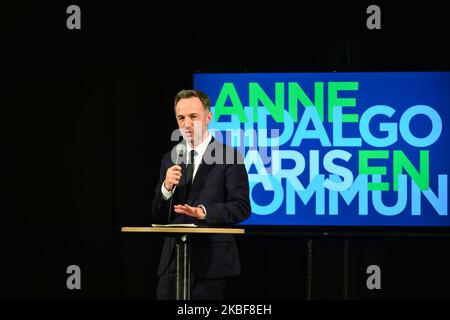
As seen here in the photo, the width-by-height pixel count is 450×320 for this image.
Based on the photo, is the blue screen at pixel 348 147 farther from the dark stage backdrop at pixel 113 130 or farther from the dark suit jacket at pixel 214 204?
the dark suit jacket at pixel 214 204

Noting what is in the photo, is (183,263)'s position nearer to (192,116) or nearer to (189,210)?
(189,210)

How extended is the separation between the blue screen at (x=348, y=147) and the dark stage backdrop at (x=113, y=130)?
36cm

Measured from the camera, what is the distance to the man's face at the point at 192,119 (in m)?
4.13

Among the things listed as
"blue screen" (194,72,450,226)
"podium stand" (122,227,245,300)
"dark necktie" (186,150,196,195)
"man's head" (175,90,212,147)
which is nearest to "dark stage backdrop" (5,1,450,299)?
"blue screen" (194,72,450,226)

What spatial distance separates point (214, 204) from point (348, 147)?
5.49 feet

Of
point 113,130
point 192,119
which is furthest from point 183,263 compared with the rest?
point 113,130

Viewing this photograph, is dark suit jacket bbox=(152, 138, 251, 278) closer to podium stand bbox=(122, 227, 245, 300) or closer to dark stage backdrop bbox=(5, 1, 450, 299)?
podium stand bbox=(122, 227, 245, 300)

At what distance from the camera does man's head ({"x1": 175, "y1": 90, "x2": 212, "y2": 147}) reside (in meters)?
4.13

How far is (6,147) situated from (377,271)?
2.98 m

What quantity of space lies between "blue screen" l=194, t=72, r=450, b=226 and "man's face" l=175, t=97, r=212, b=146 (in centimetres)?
127

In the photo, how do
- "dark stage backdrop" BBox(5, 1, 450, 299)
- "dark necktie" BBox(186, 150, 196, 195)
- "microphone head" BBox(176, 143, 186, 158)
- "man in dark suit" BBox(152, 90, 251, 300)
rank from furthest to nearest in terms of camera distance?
1. "dark stage backdrop" BBox(5, 1, 450, 299)
2. "dark necktie" BBox(186, 150, 196, 195)
3. "man in dark suit" BBox(152, 90, 251, 300)
4. "microphone head" BBox(176, 143, 186, 158)

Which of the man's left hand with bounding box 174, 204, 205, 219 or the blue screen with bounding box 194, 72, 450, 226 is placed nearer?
the man's left hand with bounding box 174, 204, 205, 219

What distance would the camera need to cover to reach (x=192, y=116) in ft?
13.6

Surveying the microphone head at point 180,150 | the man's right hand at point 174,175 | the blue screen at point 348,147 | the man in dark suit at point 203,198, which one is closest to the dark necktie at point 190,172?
the man in dark suit at point 203,198
